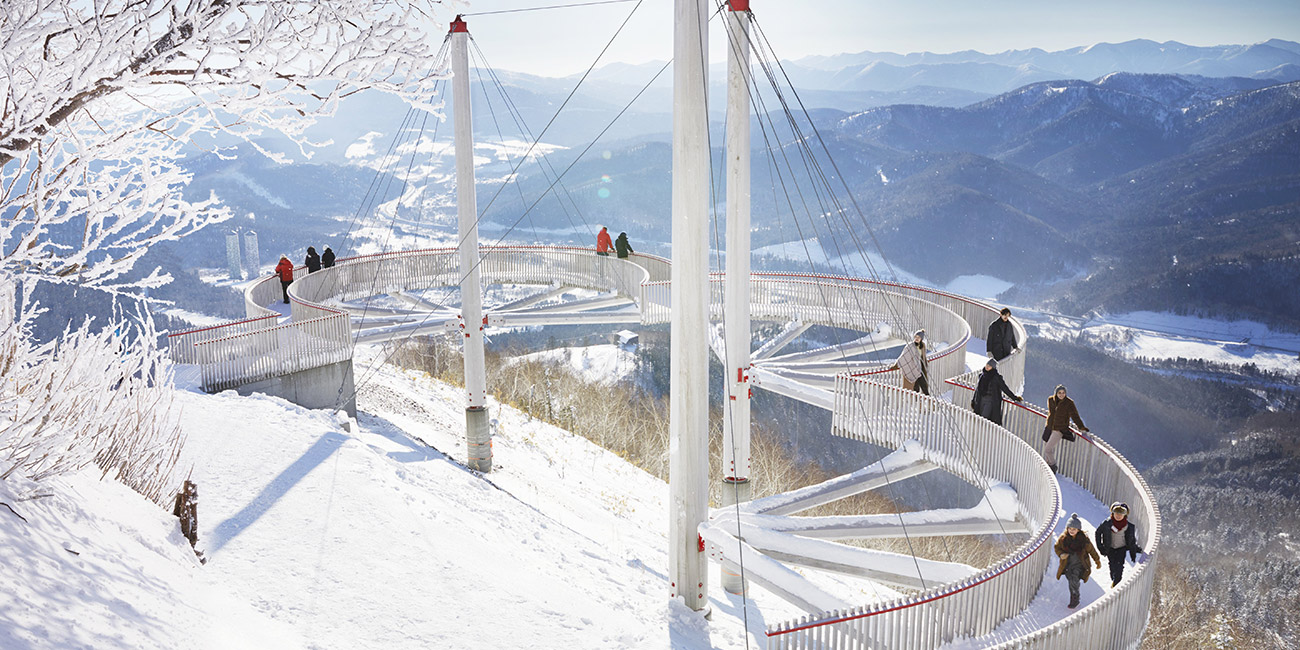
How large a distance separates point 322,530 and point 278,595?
1.99 meters

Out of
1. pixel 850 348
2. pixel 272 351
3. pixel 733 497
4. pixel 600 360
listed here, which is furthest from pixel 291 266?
pixel 600 360

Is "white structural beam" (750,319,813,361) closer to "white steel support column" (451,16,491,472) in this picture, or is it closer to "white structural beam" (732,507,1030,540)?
"white steel support column" (451,16,491,472)

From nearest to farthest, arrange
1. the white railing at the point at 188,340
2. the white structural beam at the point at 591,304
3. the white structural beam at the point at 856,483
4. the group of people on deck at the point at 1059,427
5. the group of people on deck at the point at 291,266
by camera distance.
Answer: the group of people on deck at the point at 1059,427, the white structural beam at the point at 856,483, the white railing at the point at 188,340, the white structural beam at the point at 591,304, the group of people on deck at the point at 291,266

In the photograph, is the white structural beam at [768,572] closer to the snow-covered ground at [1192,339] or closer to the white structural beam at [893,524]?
the white structural beam at [893,524]

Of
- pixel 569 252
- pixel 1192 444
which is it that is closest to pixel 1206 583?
pixel 1192 444

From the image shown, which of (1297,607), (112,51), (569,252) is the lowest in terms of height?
(1297,607)

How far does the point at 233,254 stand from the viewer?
181500mm

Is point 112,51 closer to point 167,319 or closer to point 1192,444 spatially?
point 167,319

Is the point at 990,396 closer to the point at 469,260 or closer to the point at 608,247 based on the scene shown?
the point at 469,260

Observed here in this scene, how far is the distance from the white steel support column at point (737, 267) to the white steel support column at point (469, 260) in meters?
7.11

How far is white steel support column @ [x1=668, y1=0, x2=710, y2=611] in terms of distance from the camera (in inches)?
405

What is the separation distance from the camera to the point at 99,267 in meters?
4.99

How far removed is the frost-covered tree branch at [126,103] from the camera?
16.1ft

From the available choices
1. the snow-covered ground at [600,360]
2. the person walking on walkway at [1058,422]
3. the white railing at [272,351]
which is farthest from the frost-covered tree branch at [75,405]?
the snow-covered ground at [600,360]
